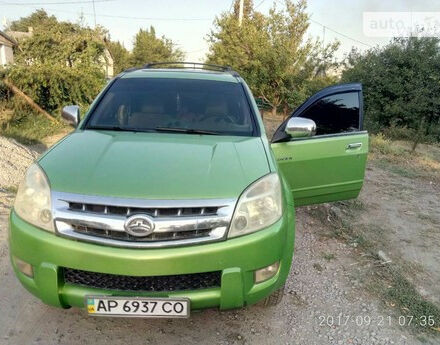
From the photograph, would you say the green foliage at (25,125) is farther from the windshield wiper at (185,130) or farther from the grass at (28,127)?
the windshield wiper at (185,130)

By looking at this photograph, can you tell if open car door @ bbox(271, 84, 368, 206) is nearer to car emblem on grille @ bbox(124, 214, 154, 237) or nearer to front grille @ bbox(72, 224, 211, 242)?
front grille @ bbox(72, 224, 211, 242)

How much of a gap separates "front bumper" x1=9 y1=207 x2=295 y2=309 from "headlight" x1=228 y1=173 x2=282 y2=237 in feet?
0.14

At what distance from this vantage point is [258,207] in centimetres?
210

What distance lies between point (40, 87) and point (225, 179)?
1140cm

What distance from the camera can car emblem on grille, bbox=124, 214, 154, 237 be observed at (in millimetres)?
1895

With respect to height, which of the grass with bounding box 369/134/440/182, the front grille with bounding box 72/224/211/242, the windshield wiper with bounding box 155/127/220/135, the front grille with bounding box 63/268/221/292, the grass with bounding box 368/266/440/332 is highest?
the windshield wiper with bounding box 155/127/220/135

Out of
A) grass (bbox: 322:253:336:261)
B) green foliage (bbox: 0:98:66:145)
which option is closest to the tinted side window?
grass (bbox: 322:253:336:261)

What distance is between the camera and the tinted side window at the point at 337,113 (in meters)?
3.83

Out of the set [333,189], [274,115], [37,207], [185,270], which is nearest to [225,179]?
[185,270]

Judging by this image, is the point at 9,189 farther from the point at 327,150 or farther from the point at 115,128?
the point at 327,150

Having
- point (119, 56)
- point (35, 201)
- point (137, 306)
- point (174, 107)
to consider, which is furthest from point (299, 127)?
point (119, 56)

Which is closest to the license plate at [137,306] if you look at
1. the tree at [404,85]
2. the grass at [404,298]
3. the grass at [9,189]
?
the grass at [404,298]

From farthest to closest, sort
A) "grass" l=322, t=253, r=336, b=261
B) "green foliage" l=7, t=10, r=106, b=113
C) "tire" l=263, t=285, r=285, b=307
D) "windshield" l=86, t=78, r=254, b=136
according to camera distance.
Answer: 1. "green foliage" l=7, t=10, r=106, b=113
2. "grass" l=322, t=253, r=336, b=261
3. "windshield" l=86, t=78, r=254, b=136
4. "tire" l=263, t=285, r=285, b=307

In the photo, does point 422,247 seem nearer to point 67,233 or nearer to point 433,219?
point 433,219
